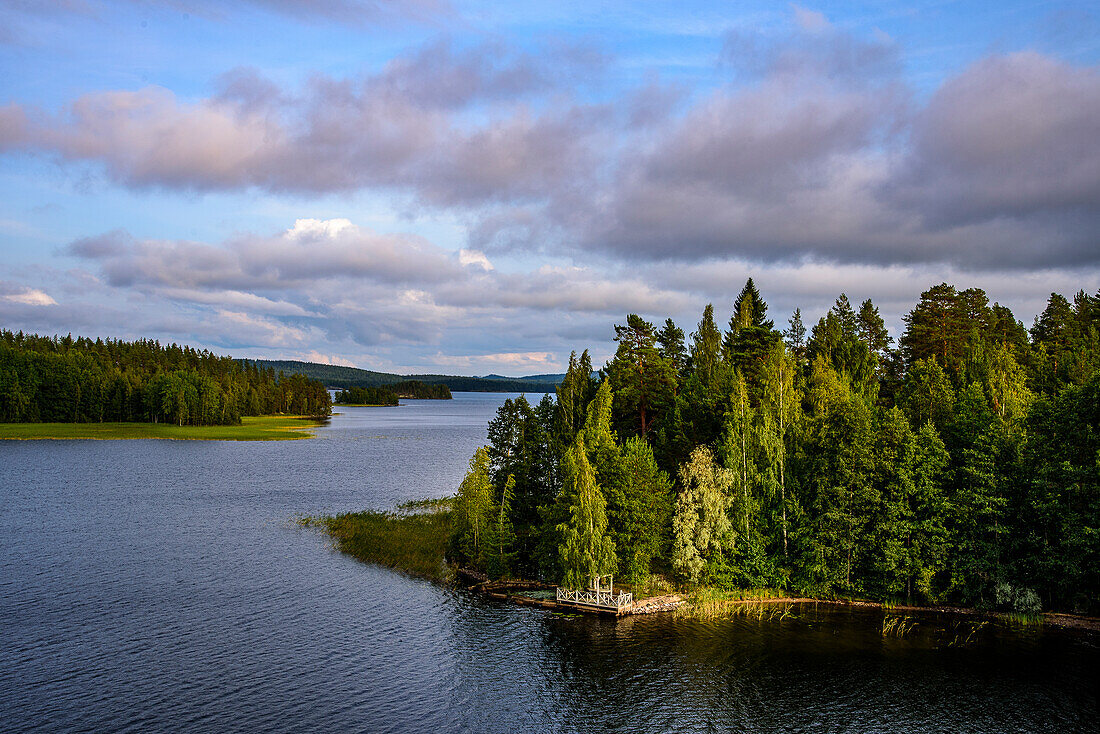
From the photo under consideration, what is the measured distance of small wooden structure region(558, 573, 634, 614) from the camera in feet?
191

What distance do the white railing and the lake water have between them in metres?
2.27

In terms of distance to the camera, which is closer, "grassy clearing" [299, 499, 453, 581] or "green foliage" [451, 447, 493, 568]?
"green foliage" [451, 447, 493, 568]

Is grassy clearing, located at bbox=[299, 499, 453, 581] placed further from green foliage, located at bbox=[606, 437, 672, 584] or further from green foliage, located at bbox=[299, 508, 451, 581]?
green foliage, located at bbox=[606, 437, 672, 584]

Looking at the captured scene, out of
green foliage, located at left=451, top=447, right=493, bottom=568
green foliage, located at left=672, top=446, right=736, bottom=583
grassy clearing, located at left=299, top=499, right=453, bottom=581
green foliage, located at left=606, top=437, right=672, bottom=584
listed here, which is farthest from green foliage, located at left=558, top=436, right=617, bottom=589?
grassy clearing, located at left=299, top=499, right=453, bottom=581

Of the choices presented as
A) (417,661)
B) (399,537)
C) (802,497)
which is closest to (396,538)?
(399,537)

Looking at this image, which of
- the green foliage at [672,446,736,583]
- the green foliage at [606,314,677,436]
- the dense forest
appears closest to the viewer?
the dense forest

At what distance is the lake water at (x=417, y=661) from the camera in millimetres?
39469

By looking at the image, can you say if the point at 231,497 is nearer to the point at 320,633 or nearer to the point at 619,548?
the point at 320,633

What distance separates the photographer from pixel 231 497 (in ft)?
344

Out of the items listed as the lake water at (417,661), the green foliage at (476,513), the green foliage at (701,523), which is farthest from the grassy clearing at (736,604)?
the green foliage at (476,513)

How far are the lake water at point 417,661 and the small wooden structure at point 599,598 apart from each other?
211cm

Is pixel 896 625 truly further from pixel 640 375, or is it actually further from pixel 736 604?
pixel 640 375

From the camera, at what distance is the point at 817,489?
62.4 meters

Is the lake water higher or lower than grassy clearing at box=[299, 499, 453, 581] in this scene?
lower
